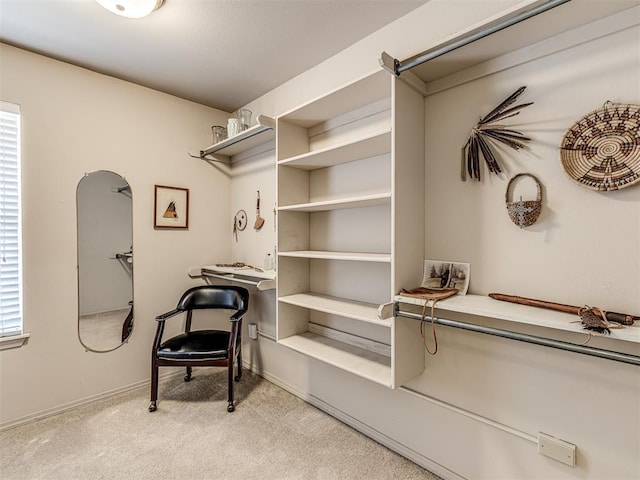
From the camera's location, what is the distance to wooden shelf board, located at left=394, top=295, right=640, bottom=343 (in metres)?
0.97

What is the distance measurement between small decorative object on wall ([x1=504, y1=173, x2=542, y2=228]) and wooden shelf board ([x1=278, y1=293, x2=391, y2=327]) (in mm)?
719

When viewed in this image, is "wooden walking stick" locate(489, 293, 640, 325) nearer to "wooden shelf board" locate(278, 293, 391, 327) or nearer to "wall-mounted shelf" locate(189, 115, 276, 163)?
"wooden shelf board" locate(278, 293, 391, 327)

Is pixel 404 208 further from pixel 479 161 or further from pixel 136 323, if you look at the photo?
pixel 136 323

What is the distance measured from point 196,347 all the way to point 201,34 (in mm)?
2030

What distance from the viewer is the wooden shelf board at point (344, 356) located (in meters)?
1.60

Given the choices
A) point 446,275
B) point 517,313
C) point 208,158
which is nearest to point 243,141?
point 208,158

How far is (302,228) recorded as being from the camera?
2.19 m

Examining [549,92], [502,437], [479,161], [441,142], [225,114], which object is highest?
[225,114]

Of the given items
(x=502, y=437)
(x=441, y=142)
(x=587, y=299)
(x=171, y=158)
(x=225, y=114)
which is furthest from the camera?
(x=225, y=114)

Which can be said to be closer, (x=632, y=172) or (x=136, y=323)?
(x=632, y=172)

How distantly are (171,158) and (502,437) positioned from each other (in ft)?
9.71

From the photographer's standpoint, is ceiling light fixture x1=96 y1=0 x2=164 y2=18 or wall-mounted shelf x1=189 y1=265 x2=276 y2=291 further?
wall-mounted shelf x1=189 y1=265 x2=276 y2=291

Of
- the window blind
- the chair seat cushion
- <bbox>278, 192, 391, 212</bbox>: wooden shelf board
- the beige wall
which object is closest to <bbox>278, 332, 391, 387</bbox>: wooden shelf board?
the chair seat cushion

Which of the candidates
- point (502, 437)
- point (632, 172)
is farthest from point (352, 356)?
point (632, 172)
